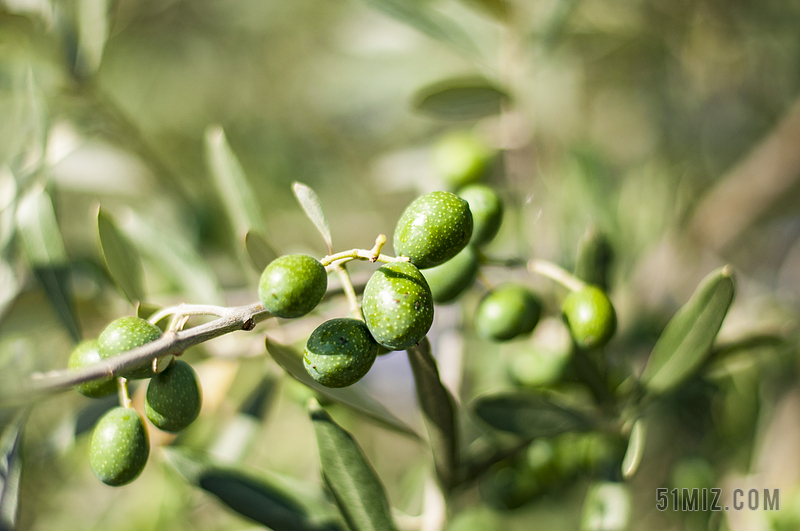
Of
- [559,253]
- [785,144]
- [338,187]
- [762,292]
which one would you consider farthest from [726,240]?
[338,187]

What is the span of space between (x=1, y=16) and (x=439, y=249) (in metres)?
1.72

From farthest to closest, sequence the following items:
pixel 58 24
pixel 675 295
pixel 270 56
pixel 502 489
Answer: pixel 270 56
pixel 675 295
pixel 58 24
pixel 502 489

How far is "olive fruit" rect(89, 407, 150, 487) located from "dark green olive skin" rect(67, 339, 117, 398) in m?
0.08

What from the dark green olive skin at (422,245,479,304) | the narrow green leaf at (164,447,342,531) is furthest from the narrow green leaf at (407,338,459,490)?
the narrow green leaf at (164,447,342,531)

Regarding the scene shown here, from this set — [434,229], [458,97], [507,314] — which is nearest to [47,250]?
[434,229]

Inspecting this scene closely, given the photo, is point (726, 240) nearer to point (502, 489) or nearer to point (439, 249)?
point (502, 489)

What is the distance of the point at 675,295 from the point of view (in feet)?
8.75

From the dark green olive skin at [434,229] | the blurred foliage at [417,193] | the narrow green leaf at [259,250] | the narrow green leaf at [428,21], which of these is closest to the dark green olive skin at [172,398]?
the blurred foliage at [417,193]

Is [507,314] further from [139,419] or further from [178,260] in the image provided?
[178,260]

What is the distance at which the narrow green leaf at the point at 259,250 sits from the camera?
1383mm

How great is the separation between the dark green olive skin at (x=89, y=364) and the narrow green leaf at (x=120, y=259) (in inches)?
8.6

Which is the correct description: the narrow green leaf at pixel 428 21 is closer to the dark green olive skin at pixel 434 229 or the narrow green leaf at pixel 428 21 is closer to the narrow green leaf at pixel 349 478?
the dark green olive skin at pixel 434 229

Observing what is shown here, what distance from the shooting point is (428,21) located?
7.06 feet

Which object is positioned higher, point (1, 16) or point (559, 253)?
point (1, 16)
